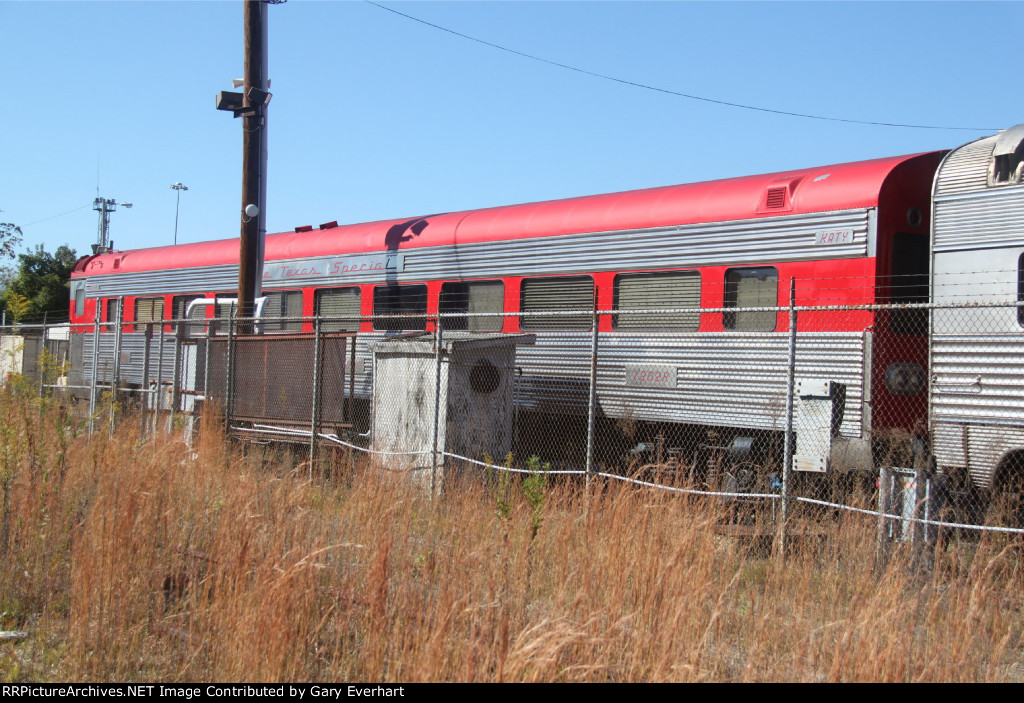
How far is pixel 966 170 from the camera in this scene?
788 cm

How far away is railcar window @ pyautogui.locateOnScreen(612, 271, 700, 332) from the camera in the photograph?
9648 mm

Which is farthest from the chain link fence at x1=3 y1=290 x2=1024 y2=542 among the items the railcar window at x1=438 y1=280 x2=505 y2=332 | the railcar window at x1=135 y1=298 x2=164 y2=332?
the railcar window at x1=135 y1=298 x2=164 y2=332

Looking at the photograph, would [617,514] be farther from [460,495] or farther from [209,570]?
[209,570]

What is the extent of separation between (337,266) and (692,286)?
6.15 m

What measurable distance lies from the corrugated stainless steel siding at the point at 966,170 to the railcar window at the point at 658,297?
256 centimetres

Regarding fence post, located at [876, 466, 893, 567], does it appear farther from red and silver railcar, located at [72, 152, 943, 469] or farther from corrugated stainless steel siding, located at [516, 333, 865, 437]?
corrugated stainless steel siding, located at [516, 333, 865, 437]

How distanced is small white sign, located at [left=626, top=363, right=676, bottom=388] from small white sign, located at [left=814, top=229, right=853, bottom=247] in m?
1.94

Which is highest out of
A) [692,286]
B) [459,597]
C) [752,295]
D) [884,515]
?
[692,286]

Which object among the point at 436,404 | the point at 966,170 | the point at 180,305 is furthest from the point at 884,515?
the point at 180,305

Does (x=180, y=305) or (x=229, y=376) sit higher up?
(x=180, y=305)

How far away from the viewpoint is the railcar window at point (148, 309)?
17.5 metres

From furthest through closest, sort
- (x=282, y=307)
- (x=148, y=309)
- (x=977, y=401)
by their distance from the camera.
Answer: (x=148, y=309)
(x=282, y=307)
(x=977, y=401)

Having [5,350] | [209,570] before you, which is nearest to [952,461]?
[209,570]

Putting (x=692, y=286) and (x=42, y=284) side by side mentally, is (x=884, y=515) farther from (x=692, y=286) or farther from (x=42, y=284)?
(x=42, y=284)
